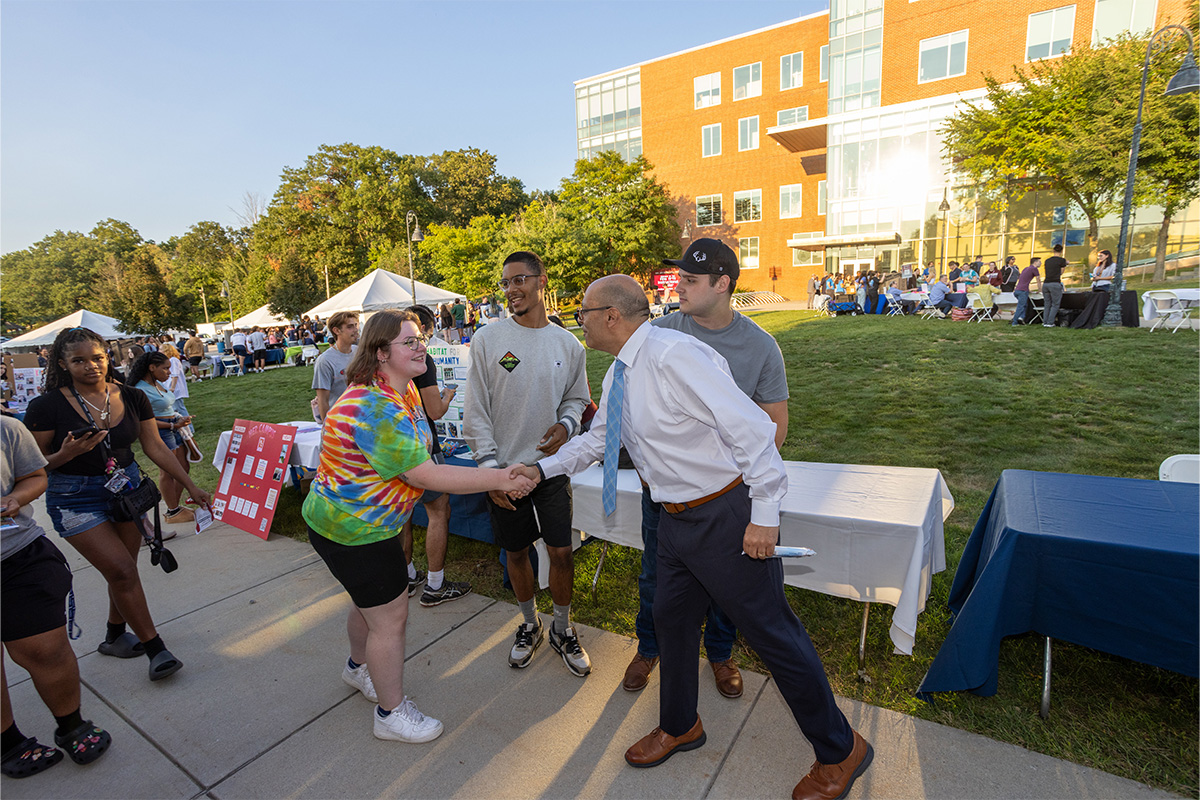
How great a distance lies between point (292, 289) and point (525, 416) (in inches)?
1937

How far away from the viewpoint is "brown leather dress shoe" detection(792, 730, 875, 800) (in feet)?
7.26

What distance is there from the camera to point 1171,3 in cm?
2434

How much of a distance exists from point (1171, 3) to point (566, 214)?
96.5 feet

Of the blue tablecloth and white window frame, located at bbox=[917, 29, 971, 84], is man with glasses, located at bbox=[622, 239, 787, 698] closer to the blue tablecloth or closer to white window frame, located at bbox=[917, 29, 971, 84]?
the blue tablecloth

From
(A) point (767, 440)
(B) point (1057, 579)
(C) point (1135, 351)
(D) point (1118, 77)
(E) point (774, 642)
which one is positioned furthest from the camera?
(D) point (1118, 77)

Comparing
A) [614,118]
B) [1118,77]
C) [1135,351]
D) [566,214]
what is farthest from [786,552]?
[614,118]

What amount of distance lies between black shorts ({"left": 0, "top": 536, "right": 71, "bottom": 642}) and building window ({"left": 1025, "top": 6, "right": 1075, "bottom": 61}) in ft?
124

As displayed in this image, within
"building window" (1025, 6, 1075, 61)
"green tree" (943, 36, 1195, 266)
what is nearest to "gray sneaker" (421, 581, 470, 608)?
"green tree" (943, 36, 1195, 266)

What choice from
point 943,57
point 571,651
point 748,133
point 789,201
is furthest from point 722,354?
point 748,133

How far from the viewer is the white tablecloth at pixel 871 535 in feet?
8.93

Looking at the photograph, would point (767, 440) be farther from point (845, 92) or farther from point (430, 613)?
point (845, 92)

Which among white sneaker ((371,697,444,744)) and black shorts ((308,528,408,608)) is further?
white sneaker ((371,697,444,744))

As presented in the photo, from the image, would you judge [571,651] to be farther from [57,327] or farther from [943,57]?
[943,57]

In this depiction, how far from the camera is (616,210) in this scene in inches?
1464
